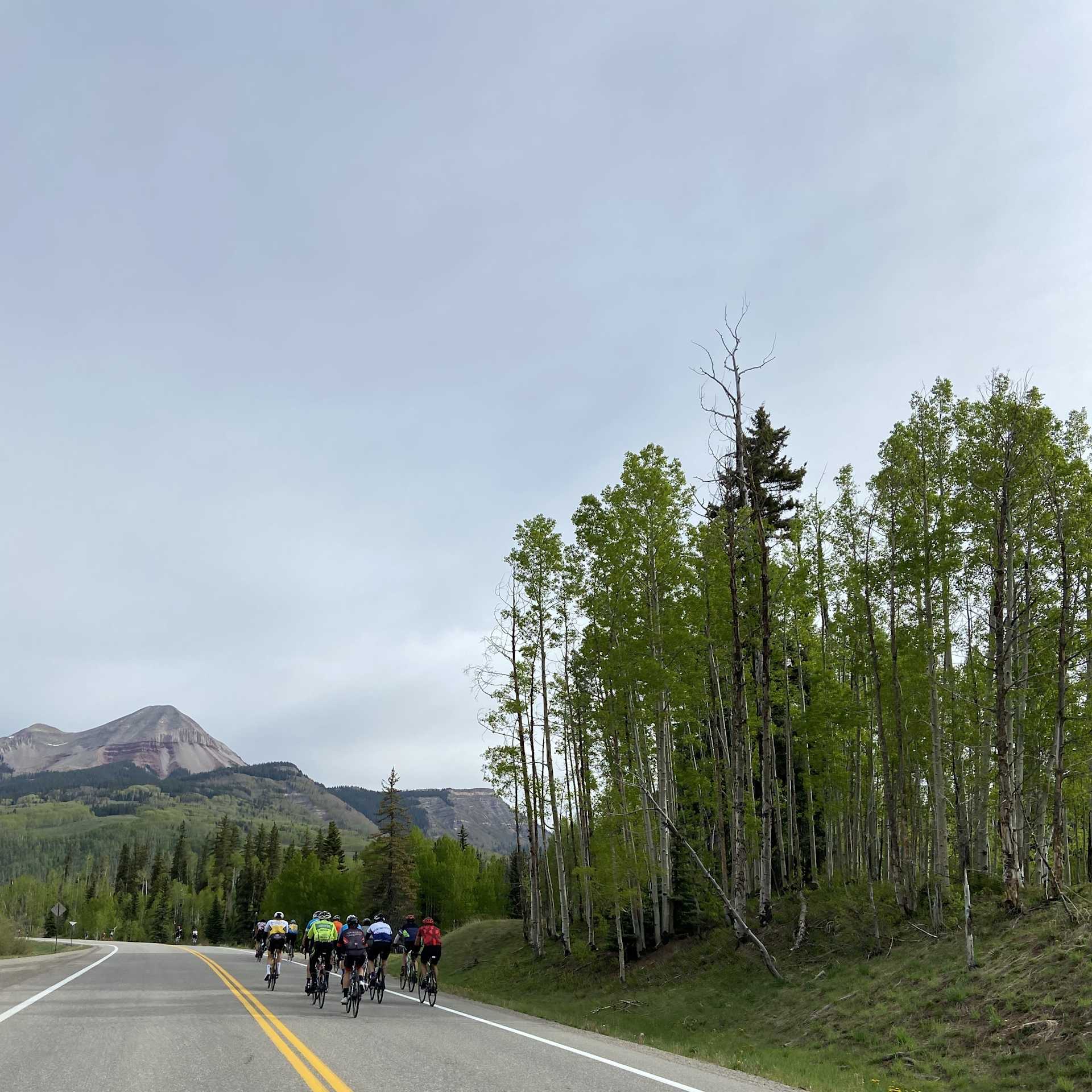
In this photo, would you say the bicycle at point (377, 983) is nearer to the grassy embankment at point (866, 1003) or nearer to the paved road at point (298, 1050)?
the paved road at point (298, 1050)

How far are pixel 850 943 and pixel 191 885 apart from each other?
167 meters

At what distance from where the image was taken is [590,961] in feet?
95.7

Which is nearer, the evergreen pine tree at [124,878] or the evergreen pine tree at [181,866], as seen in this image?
the evergreen pine tree at [124,878]

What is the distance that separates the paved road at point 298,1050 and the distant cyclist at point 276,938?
300 cm

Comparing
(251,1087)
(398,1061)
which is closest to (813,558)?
(398,1061)

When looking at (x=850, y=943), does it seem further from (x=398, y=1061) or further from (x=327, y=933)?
(x=398, y=1061)

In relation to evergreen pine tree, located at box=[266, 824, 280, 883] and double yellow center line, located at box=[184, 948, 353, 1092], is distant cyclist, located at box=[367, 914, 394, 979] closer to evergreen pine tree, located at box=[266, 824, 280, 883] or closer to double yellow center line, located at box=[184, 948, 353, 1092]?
double yellow center line, located at box=[184, 948, 353, 1092]

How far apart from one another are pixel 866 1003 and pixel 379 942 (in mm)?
11124

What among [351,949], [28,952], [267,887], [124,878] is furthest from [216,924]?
[351,949]

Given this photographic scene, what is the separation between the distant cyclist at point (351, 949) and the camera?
17.3 meters

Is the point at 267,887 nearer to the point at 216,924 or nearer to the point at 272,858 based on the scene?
the point at 216,924

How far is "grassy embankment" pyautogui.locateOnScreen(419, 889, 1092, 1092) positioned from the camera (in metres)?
12.8

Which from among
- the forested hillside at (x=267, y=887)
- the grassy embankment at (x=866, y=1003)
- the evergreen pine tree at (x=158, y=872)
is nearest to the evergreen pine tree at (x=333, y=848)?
the forested hillside at (x=267, y=887)

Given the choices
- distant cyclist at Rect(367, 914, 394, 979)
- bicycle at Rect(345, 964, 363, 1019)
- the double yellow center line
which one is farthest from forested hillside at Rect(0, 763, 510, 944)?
bicycle at Rect(345, 964, 363, 1019)
